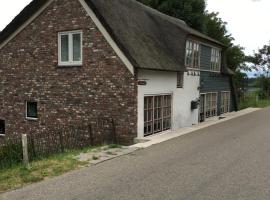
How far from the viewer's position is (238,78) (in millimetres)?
40625

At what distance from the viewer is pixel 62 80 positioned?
16203 mm

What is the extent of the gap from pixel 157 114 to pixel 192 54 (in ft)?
18.3

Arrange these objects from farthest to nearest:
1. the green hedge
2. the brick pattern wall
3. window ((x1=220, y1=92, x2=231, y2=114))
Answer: window ((x1=220, y1=92, x2=231, y2=114)) < the brick pattern wall < the green hedge

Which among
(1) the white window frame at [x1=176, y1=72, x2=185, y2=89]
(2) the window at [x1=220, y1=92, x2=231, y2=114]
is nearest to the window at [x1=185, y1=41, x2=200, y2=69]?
(1) the white window frame at [x1=176, y1=72, x2=185, y2=89]

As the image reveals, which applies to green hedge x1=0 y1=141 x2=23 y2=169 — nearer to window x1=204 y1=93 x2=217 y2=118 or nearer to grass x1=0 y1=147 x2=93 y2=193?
grass x1=0 y1=147 x2=93 y2=193

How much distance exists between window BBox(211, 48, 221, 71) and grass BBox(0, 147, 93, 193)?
15841mm

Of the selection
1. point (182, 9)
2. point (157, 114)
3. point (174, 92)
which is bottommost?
point (157, 114)

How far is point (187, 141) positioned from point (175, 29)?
24.5 ft

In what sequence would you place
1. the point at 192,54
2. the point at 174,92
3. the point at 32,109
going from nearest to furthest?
1. the point at 32,109
2. the point at 174,92
3. the point at 192,54

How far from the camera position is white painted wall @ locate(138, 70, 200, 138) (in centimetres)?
1483

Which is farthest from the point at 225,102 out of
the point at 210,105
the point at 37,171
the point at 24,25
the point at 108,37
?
the point at 37,171

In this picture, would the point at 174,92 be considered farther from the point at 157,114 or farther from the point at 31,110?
the point at 31,110

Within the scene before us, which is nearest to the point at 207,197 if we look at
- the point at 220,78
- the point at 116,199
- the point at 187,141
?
the point at 116,199

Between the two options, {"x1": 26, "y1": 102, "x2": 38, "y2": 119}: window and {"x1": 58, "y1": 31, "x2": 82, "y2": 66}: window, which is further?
{"x1": 26, "y1": 102, "x2": 38, "y2": 119}: window
